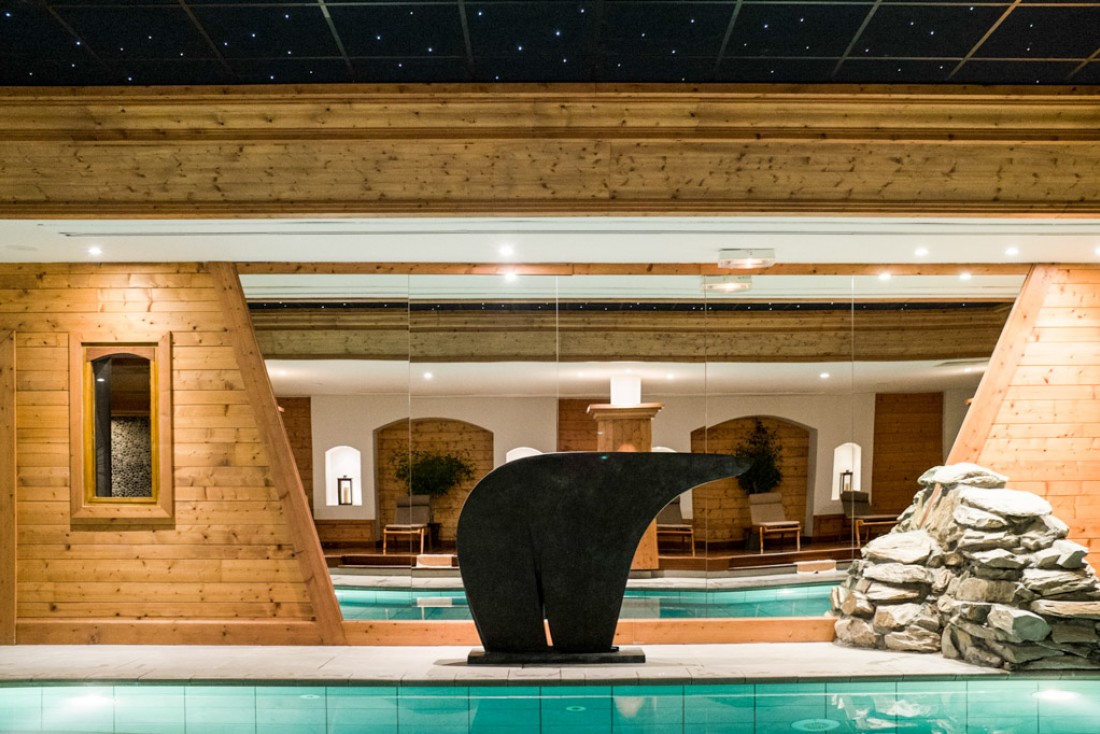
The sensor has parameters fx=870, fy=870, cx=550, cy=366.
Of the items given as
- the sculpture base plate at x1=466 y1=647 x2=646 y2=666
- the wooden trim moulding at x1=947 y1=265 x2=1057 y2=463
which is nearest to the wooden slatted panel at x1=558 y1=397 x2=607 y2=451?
the sculpture base plate at x1=466 y1=647 x2=646 y2=666

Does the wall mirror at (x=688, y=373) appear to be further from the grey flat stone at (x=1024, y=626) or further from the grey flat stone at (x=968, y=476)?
the grey flat stone at (x=1024, y=626)

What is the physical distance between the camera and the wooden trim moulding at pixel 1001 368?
306 inches

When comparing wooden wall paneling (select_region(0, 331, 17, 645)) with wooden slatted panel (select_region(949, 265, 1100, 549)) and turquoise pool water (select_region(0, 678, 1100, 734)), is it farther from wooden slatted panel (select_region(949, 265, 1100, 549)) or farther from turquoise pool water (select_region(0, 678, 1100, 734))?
wooden slatted panel (select_region(949, 265, 1100, 549))

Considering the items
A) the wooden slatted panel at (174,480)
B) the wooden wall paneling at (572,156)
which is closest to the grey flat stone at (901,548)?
the wooden wall paneling at (572,156)

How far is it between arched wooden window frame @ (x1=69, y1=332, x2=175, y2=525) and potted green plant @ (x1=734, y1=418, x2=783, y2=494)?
5008 mm

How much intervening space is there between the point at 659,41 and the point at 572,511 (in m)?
3.20

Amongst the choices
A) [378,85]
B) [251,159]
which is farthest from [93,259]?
[378,85]

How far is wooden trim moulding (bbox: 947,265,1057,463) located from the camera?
306 inches

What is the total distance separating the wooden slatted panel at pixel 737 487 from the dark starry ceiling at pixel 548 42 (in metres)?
3.09

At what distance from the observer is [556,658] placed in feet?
20.4

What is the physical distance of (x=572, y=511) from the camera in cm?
611

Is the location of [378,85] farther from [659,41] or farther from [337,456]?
[337,456]

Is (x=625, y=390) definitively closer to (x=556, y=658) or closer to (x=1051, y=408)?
(x=556, y=658)

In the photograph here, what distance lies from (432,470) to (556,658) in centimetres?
208
